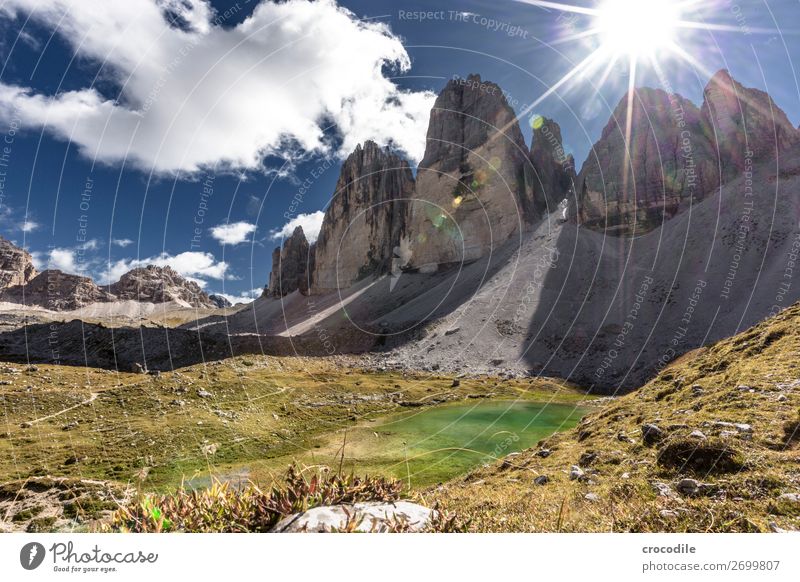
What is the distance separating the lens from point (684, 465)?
6.80 m

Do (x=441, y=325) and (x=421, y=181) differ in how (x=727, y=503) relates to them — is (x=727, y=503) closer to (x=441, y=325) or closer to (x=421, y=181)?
(x=441, y=325)

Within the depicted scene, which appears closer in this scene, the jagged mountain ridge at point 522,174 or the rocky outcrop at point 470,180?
the jagged mountain ridge at point 522,174

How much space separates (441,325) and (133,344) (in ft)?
165

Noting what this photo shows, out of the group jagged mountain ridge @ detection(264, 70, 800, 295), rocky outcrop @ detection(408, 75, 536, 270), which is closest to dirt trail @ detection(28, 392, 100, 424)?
jagged mountain ridge @ detection(264, 70, 800, 295)


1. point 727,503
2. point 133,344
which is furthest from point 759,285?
point 133,344

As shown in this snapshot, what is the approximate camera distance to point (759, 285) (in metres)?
63.2

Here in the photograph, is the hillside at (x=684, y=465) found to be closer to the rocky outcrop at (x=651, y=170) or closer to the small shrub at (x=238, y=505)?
the small shrub at (x=238, y=505)

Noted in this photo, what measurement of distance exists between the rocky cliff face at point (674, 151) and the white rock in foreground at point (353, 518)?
Answer: 4490 inches

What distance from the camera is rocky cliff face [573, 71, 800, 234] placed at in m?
99.2

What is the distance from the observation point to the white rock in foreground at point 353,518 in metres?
2.79

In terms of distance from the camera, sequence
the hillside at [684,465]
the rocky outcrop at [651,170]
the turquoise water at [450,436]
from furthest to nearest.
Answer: the rocky outcrop at [651,170], the turquoise water at [450,436], the hillside at [684,465]

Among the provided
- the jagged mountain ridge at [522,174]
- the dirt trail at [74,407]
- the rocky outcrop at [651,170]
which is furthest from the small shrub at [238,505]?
the rocky outcrop at [651,170]

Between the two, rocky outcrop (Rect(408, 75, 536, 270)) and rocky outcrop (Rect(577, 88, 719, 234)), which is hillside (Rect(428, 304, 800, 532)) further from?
rocky outcrop (Rect(408, 75, 536, 270))
